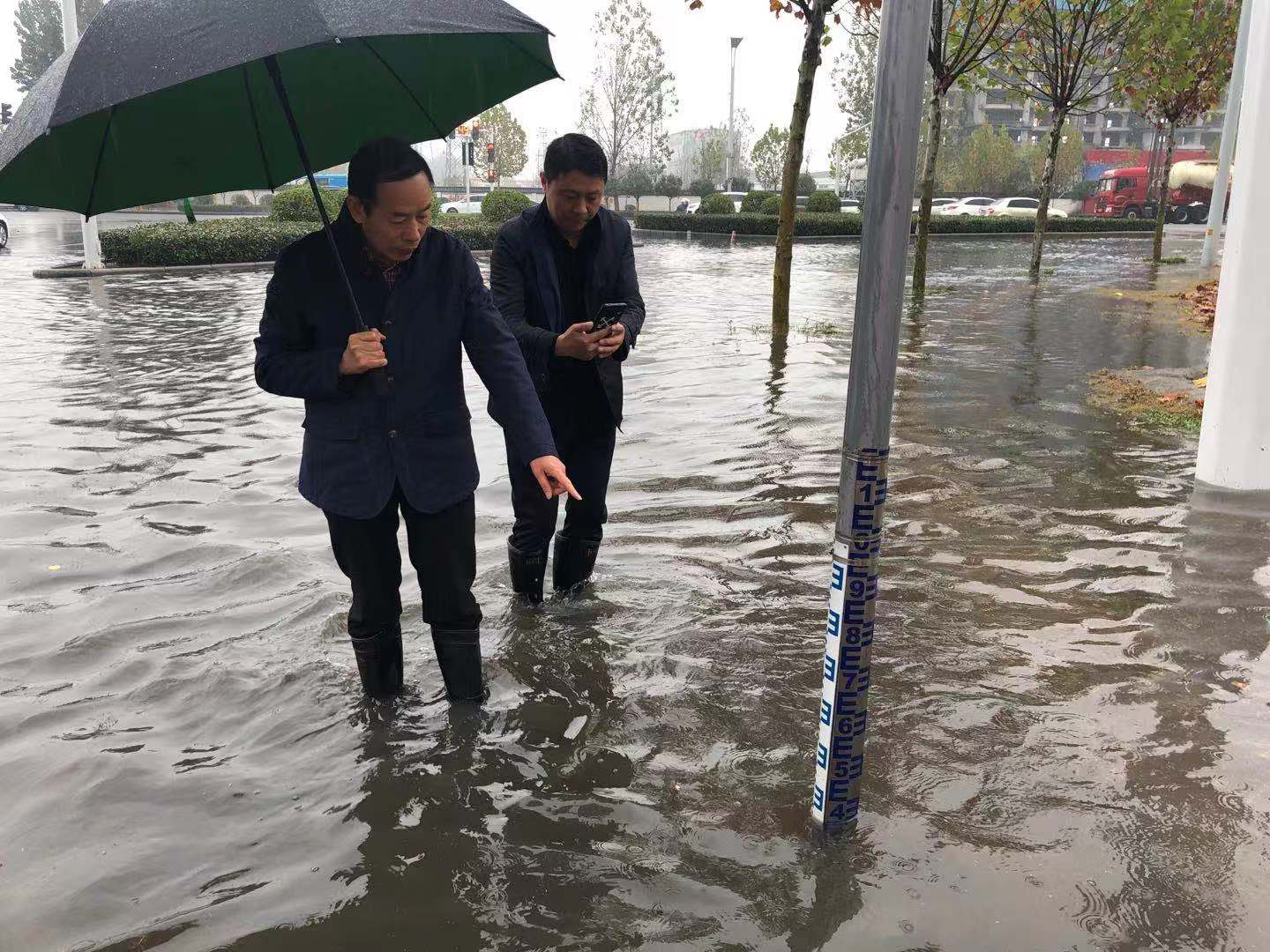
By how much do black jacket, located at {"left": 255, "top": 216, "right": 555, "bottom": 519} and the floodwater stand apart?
92 cm

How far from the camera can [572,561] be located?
15.6 ft

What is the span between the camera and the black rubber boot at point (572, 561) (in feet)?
15.4

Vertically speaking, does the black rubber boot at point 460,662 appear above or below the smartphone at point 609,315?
below

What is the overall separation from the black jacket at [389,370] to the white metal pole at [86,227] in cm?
1832

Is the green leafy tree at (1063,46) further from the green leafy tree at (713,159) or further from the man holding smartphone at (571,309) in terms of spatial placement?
the green leafy tree at (713,159)

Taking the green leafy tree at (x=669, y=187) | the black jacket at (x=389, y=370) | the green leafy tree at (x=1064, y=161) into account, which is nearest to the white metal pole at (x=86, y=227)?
the black jacket at (x=389, y=370)

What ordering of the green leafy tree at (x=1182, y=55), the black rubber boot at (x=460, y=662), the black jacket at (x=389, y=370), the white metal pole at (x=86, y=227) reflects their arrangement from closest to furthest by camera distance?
1. the black jacket at (x=389, y=370)
2. the black rubber boot at (x=460, y=662)
3. the green leafy tree at (x=1182, y=55)
4. the white metal pole at (x=86, y=227)

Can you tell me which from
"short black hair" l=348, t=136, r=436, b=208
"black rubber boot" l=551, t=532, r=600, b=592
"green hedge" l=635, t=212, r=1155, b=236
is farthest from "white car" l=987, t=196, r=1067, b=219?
"short black hair" l=348, t=136, r=436, b=208

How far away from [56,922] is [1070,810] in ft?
8.82

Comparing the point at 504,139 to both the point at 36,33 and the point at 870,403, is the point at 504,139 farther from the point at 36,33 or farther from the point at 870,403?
the point at 870,403

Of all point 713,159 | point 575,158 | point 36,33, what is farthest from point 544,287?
point 36,33

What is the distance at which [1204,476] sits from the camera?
617 centimetres

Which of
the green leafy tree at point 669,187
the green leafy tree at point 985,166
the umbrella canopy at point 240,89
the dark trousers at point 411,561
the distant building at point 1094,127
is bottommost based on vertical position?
the dark trousers at point 411,561

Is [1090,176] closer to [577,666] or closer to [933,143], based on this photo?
Answer: [933,143]
